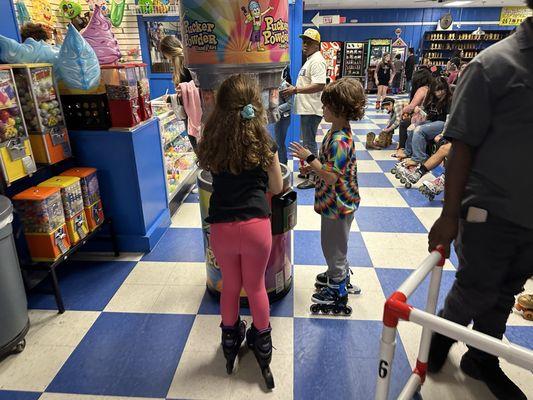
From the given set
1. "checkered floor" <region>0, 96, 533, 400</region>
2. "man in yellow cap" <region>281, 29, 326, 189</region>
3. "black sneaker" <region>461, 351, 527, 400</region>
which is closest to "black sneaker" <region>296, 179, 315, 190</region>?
"man in yellow cap" <region>281, 29, 326, 189</region>

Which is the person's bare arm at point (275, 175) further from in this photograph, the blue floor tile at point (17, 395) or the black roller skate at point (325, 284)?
the blue floor tile at point (17, 395)

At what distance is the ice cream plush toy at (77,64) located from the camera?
8.61ft

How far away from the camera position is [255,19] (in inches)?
81.4

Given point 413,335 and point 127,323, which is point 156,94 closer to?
point 127,323

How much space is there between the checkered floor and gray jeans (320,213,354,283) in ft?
0.97

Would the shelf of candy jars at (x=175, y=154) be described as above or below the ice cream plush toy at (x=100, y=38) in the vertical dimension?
below

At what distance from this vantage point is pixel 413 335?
7.37ft

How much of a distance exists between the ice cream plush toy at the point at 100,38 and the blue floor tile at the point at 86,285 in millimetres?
1614

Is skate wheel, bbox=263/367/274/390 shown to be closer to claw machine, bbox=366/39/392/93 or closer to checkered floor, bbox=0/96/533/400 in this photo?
checkered floor, bbox=0/96/533/400

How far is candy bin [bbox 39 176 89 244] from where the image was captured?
8.55 ft

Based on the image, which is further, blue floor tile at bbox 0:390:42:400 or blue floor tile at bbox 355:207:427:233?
blue floor tile at bbox 355:207:427:233

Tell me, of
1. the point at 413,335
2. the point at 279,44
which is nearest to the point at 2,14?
the point at 279,44

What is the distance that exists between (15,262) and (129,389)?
931 mm

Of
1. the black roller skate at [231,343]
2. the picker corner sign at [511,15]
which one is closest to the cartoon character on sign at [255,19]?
the black roller skate at [231,343]
